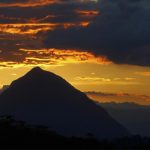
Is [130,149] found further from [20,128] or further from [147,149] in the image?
[20,128]

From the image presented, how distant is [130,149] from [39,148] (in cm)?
4098

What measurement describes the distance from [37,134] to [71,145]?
500 inches

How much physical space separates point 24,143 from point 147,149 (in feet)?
131

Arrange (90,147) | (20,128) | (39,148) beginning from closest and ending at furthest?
(39,148), (90,147), (20,128)

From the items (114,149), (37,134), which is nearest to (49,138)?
(37,134)

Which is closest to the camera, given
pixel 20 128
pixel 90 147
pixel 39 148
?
pixel 39 148

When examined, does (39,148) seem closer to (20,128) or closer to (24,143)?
(24,143)

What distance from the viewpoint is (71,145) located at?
175125 mm

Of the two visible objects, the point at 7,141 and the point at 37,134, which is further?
the point at 37,134

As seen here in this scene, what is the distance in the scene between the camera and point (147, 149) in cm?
18338

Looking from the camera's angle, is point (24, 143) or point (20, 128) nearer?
point (24, 143)

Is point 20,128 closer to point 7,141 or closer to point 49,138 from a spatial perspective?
point 49,138

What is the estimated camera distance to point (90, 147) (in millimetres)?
175125

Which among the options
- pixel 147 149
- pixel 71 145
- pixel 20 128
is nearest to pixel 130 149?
pixel 147 149
